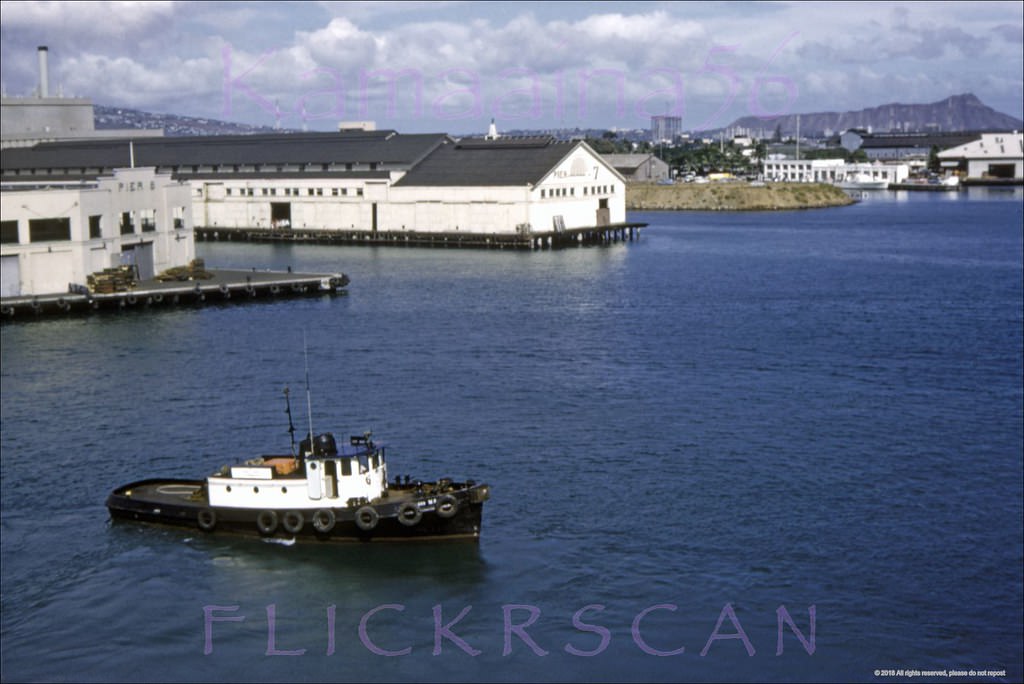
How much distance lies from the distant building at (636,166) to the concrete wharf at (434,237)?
5317 cm

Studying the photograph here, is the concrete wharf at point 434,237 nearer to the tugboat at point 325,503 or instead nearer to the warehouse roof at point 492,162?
the warehouse roof at point 492,162

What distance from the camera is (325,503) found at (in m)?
23.0

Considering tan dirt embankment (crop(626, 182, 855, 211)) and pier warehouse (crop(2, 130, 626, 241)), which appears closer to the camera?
pier warehouse (crop(2, 130, 626, 241))

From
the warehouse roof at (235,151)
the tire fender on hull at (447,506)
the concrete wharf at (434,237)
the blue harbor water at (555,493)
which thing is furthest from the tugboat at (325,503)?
the warehouse roof at (235,151)

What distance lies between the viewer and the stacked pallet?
50.8 metres

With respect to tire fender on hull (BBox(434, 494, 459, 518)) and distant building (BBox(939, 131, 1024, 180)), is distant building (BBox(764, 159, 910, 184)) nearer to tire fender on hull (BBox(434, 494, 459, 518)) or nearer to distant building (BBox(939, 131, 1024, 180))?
distant building (BBox(939, 131, 1024, 180))

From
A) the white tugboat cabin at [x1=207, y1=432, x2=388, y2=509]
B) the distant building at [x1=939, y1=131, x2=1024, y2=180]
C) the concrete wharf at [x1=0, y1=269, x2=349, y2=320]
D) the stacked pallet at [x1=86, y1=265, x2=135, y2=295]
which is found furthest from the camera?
the distant building at [x1=939, y1=131, x2=1024, y2=180]

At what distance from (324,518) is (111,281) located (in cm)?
3135

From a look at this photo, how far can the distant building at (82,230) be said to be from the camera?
5038 centimetres

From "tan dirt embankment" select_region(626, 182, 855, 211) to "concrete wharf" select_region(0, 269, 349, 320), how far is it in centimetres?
7545

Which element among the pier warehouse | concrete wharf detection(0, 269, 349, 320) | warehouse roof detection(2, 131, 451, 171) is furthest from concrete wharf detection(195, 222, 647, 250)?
concrete wharf detection(0, 269, 349, 320)

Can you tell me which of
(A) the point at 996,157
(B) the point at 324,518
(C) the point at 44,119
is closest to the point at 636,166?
(A) the point at 996,157

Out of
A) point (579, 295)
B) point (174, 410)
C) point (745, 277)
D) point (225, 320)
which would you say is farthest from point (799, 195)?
point (174, 410)

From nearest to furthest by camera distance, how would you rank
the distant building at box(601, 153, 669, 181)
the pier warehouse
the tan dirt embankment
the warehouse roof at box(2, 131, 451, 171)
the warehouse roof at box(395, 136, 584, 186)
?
the warehouse roof at box(395, 136, 584, 186), the pier warehouse, the warehouse roof at box(2, 131, 451, 171), the tan dirt embankment, the distant building at box(601, 153, 669, 181)
